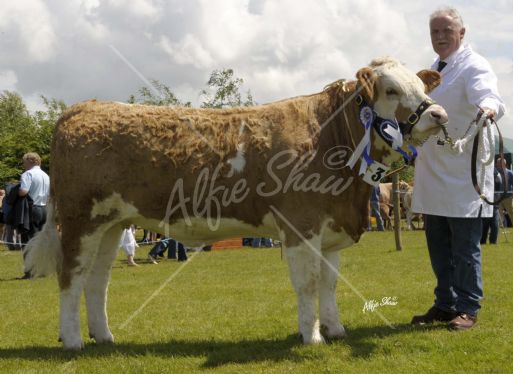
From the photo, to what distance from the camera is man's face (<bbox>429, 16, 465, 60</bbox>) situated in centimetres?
566

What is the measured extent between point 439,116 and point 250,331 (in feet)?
9.17

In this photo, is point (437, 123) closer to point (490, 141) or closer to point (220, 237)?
point (490, 141)

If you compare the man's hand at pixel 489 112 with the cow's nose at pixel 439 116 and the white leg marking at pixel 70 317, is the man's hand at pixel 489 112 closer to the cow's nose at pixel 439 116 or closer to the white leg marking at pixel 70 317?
the cow's nose at pixel 439 116

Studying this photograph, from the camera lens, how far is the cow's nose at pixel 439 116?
4844mm

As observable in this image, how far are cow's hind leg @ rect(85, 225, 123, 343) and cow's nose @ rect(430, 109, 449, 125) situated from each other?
3026 mm

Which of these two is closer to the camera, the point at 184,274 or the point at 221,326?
the point at 221,326

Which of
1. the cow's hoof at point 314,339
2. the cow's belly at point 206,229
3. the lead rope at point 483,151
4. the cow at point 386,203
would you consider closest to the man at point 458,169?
the lead rope at point 483,151

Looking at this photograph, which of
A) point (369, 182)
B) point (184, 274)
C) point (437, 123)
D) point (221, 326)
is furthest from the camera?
point (184, 274)

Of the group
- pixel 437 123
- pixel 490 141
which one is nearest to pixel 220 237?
pixel 437 123

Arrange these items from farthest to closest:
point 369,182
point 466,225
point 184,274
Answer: point 184,274
point 466,225
point 369,182

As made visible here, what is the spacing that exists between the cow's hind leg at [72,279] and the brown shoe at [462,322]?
3.36 m

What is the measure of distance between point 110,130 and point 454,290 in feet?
11.6

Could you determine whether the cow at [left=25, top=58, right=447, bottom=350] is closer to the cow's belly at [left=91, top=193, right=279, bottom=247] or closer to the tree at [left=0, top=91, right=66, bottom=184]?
the cow's belly at [left=91, top=193, right=279, bottom=247]

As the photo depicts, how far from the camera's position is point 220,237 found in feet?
17.9
